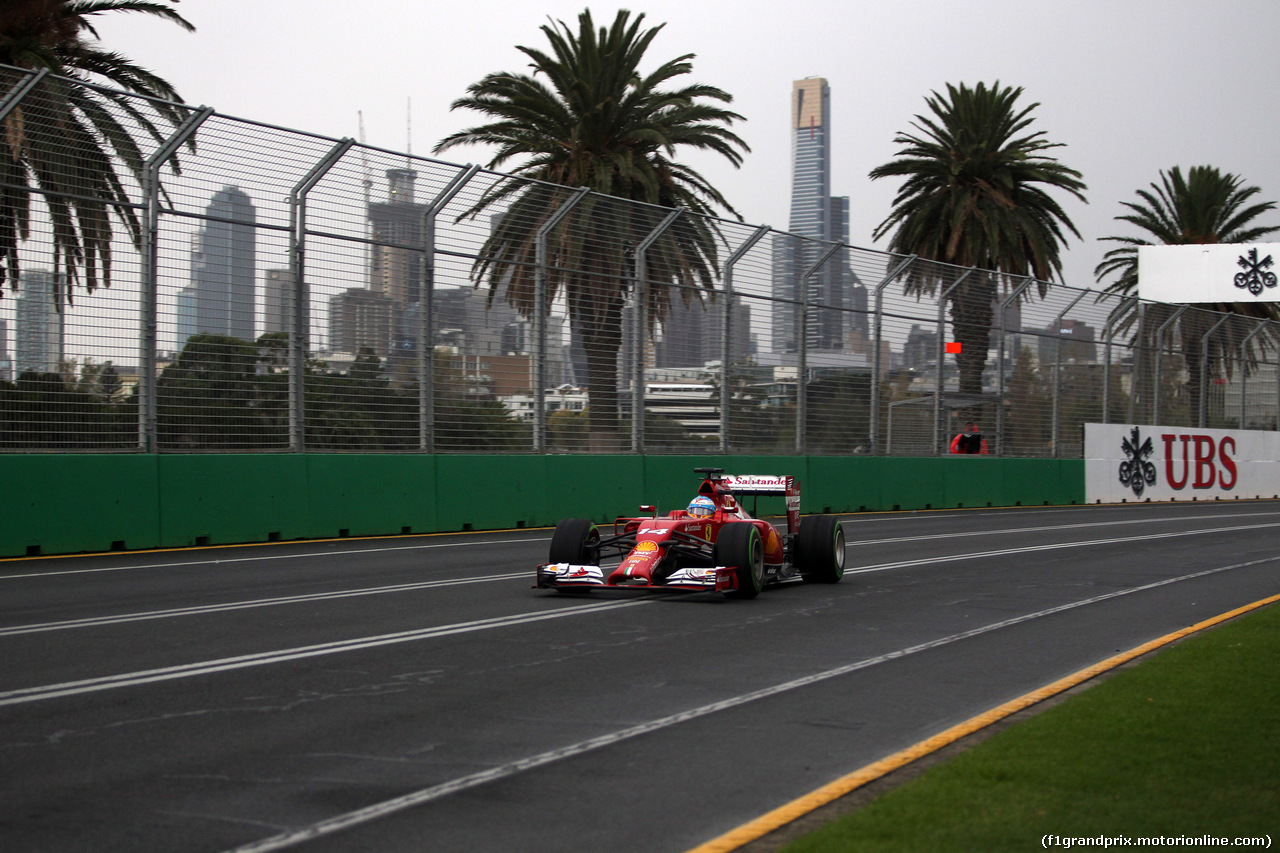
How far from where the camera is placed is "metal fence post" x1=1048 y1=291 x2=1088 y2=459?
30.3 meters

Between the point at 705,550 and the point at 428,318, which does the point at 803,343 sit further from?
the point at 705,550

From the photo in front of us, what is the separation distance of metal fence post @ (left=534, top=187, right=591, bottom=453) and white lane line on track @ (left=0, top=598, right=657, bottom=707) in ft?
31.1

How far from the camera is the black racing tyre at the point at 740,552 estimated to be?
33.4ft

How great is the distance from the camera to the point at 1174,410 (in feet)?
115

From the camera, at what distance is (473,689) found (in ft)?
21.6

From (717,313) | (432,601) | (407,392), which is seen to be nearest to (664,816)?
(432,601)

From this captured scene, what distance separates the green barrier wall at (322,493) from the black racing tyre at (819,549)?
22.4ft

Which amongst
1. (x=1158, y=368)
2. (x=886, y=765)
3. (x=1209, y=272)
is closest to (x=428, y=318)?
(x=886, y=765)

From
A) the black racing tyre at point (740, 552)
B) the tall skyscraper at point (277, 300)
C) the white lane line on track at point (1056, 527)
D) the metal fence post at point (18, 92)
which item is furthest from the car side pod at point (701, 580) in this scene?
the metal fence post at point (18, 92)

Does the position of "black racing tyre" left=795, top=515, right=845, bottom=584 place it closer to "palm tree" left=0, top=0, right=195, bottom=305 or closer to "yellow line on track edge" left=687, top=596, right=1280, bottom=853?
"yellow line on track edge" left=687, top=596, right=1280, bottom=853

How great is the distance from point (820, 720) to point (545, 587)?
4756 mm

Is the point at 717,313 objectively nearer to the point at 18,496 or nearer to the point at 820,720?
the point at 18,496

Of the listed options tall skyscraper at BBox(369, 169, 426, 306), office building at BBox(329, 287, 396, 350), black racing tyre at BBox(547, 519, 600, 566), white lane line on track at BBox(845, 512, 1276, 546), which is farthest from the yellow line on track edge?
tall skyscraper at BBox(369, 169, 426, 306)

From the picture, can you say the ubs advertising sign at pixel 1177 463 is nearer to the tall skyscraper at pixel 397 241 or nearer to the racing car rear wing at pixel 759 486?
the tall skyscraper at pixel 397 241
